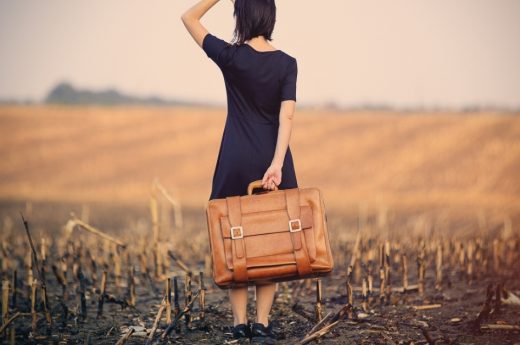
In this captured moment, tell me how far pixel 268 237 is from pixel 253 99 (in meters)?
0.82

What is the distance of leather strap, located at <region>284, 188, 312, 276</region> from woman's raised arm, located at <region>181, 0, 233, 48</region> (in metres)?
1.03

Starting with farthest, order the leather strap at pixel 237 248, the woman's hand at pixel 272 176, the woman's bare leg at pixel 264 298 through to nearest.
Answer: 1. the woman's bare leg at pixel 264 298
2. the woman's hand at pixel 272 176
3. the leather strap at pixel 237 248

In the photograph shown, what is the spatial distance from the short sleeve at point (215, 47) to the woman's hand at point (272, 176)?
2.19 feet

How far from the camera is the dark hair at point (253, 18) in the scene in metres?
4.35

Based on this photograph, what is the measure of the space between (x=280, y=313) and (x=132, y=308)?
1216mm

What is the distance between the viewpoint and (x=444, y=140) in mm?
38281

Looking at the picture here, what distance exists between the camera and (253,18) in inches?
171

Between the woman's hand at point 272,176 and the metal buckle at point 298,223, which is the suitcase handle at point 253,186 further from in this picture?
the metal buckle at point 298,223

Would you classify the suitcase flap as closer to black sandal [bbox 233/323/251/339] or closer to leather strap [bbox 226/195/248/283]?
leather strap [bbox 226/195/248/283]

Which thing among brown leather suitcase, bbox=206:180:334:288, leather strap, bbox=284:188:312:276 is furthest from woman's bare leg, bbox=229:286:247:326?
leather strap, bbox=284:188:312:276

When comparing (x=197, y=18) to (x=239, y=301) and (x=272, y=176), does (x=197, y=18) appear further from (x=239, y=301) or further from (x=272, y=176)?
(x=239, y=301)

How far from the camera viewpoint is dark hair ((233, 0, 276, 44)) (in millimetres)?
4348

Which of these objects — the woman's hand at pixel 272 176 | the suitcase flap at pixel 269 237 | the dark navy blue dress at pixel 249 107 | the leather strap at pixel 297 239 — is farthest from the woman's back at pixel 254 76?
the suitcase flap at pixel 269 237

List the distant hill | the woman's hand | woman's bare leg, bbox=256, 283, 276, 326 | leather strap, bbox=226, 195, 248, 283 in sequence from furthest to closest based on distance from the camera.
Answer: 1. the distant hill
2. woman's bare leg, bbox=256, 283, 276, 326
3. the woman's hand
4. leather strap, bbox=226, 195, 248, 283
